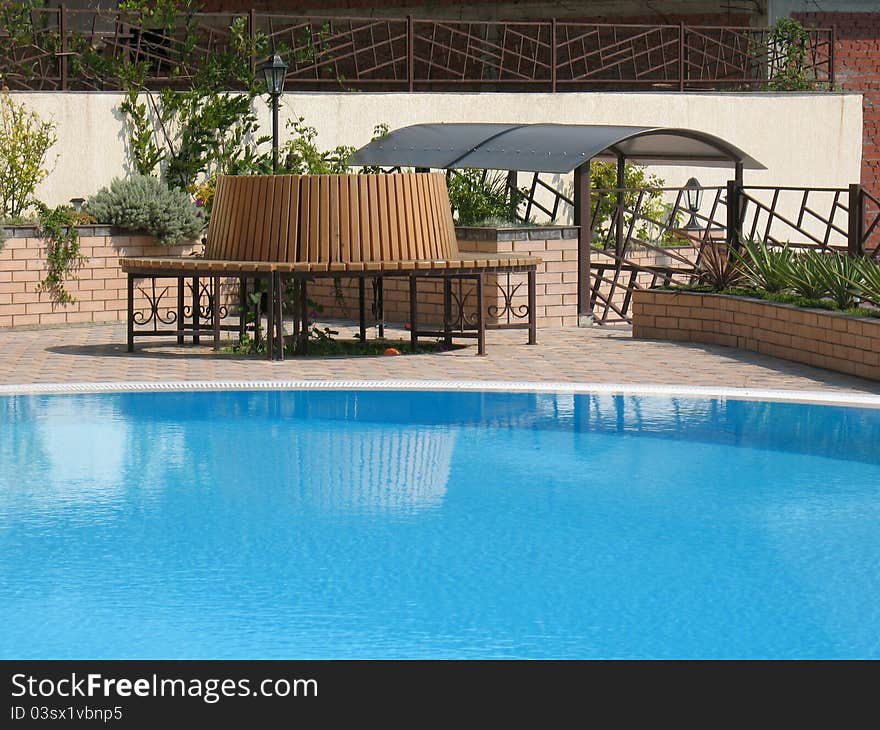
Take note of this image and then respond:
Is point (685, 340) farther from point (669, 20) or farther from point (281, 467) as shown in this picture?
point (669, 20)

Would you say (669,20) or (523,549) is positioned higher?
(669,20)

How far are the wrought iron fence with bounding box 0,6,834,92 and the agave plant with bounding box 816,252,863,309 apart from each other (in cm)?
674

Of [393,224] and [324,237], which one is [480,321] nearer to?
[393,224]

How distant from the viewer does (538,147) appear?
17.5m

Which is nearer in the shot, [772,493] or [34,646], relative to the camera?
[34,646]

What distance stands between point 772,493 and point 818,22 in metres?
16.6

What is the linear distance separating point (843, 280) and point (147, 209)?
782 cm

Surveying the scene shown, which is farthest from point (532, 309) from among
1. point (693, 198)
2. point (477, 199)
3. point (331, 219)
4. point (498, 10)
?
point (498, 10)

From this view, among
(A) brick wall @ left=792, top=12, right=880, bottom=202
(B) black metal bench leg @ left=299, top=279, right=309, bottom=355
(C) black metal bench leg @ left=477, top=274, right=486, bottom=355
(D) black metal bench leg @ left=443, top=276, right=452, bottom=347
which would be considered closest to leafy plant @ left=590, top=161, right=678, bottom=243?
(A) brick wall @ left=792, top=12, right=880, bottom=202

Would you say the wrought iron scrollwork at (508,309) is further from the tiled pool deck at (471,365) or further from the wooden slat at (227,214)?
the wooden slat at (227,214)

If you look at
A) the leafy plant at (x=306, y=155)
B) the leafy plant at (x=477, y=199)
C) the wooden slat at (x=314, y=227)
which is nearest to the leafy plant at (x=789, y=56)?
the leafy plant at (x=477, y=199)

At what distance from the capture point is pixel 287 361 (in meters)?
14.4

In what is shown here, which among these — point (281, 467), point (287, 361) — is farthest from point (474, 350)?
point (281, 467)

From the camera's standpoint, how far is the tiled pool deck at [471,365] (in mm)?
13117
